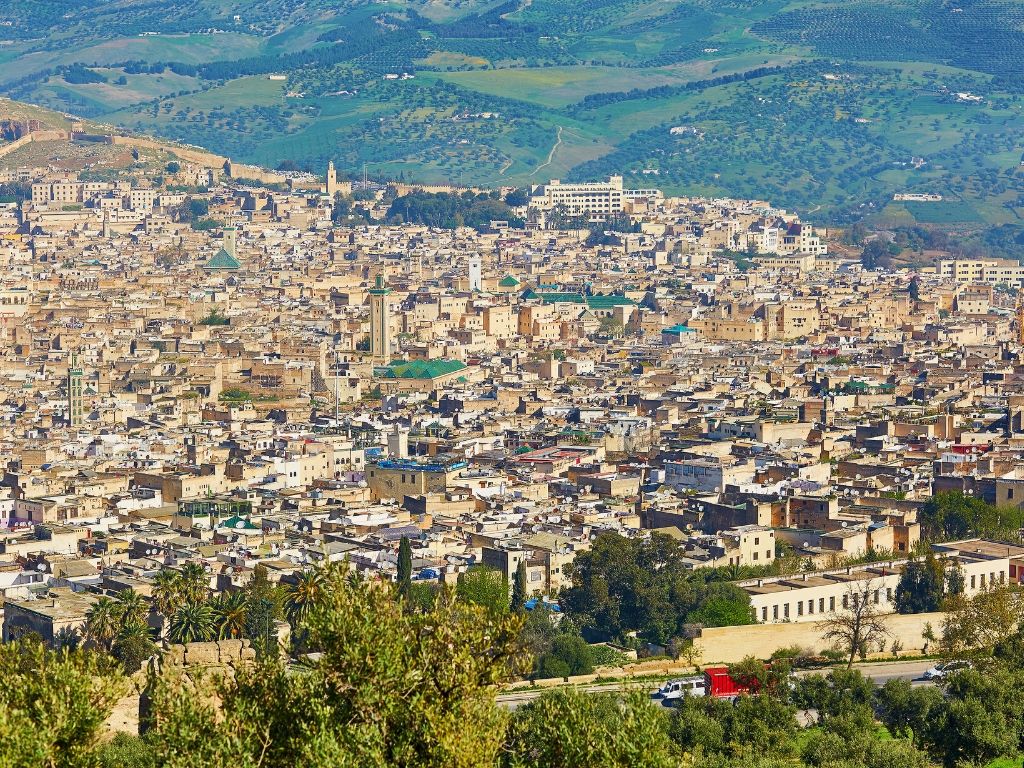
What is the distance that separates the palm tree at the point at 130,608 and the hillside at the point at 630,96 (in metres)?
81.8

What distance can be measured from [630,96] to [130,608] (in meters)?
116

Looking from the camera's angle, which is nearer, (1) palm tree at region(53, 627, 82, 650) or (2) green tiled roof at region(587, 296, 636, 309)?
(1) palm tree at region(53, 627, 82, 650)

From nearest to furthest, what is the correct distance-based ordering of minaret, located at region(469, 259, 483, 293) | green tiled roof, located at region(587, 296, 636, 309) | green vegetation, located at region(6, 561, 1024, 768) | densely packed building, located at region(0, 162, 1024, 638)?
green vegetation, located at region(6, 561, 1024, 768) < densely packed building, located at region(0, 162, 1024, 638) < green tiled roof, located at region(587, 296, 636, 309) < minaret, located at region(469, 259, 483, 293)

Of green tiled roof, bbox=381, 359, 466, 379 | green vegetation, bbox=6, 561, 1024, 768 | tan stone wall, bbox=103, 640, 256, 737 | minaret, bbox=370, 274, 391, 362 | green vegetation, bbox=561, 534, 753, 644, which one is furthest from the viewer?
minaret, bbox=370, 274, 391, 362

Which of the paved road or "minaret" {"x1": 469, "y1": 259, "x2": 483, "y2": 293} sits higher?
"minaret" {"x1": 469, "y1": 259, "x2": 483, "y2": 293}

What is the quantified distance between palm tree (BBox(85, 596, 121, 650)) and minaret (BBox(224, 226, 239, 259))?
56.5 meters

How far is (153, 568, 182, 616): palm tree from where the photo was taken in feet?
81.6

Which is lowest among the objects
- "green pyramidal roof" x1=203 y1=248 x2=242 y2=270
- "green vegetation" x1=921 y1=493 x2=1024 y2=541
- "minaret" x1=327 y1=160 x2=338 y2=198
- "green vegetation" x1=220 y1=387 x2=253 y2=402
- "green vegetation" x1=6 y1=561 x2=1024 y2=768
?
"green vegetation" x1=921 y1=493 x2=1024 y2=541

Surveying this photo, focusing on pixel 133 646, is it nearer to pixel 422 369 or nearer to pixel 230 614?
pixel 230 614

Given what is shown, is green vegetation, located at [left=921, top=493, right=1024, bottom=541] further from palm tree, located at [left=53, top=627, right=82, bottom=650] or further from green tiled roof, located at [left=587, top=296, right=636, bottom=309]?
green tiled roof, located at [left=587, top=296, right=636, bottom=309]

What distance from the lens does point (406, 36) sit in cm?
15062

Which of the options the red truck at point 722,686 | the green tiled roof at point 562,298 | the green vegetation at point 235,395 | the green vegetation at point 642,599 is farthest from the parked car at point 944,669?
the green tiled roof at point 562,298

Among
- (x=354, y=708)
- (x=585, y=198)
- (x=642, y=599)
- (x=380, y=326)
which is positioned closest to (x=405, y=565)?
(x=642, y=599)

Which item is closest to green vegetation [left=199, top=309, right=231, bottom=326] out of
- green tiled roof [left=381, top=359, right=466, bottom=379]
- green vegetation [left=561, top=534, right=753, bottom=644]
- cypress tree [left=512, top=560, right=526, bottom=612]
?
green tiled roof [left=381, top=359, right=466, bottom=379]
